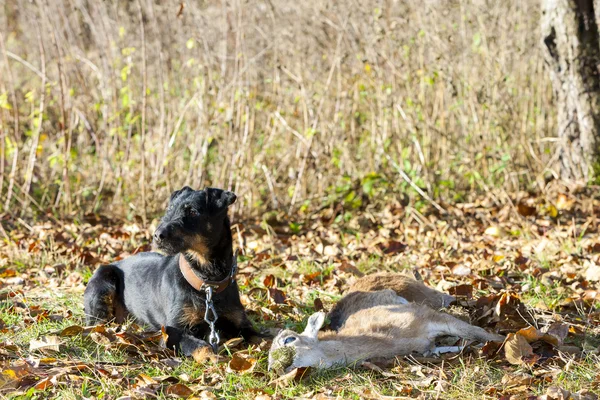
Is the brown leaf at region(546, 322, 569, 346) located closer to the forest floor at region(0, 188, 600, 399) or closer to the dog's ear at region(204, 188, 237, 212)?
the forest floor at region(0, 188, 600, 399)

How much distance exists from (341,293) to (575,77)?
3833 millimetres

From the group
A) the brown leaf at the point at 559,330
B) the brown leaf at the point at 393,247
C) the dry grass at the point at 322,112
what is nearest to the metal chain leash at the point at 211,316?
the brown leaf at the point at 559,330

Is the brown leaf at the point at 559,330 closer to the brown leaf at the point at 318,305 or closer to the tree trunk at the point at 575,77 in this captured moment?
the brown leaf at the point at 318,305

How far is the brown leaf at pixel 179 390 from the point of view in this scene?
12.6ft

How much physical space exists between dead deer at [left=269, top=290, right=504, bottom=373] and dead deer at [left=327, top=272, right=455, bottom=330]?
0.18 metres

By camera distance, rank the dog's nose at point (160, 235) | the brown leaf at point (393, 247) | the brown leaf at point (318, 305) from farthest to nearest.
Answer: the brown leaf at point (393, 247) → the brown leaf at point (318, 305) → the dog's nose at point (160, 235)

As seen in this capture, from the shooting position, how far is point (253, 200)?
816cm

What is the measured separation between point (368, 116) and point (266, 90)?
4.39 feet

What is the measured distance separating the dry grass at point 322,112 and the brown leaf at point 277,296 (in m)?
2.29

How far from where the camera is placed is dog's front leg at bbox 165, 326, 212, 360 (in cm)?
443

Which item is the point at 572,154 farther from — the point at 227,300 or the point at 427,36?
the point at 227,300

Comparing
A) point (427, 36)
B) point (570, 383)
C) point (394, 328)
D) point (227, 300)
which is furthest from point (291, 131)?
point (570, 383)

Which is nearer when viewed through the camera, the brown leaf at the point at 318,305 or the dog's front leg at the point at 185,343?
the dog's front leg at the point at 185,343

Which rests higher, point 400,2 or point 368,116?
point 400,2
